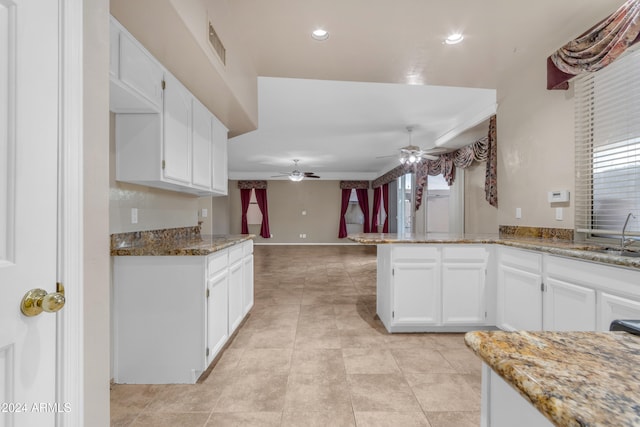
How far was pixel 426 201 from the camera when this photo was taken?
21.9ft

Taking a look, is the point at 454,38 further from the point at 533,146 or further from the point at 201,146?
the point at 201,146

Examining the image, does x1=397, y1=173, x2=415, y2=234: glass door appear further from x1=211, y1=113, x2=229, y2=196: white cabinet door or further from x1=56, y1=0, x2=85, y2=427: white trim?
x1=56, y1=0, x2=85, y2=427: white trim

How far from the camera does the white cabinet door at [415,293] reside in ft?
9.04

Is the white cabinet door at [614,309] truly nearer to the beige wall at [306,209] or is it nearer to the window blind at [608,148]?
the window blind at [608,148]

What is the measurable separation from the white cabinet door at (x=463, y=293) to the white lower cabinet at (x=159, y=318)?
2078mm

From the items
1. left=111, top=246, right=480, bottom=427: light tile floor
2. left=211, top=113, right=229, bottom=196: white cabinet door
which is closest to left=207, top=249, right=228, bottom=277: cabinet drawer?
left=111, top=246, right=480, bottom=427: light tile floor

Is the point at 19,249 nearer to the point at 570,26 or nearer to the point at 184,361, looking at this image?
the point at 184,361

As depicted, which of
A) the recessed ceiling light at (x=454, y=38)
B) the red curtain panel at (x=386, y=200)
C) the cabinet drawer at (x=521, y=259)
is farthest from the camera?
the red curtain panel at (x=386, y=200)

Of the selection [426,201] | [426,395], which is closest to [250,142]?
[426,201]

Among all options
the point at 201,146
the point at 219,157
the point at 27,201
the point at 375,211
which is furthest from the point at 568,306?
the point at 375,211

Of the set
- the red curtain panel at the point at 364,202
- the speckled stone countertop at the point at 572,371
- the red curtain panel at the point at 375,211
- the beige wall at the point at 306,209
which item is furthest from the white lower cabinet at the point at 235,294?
the red curtain panel at the point at 364,202

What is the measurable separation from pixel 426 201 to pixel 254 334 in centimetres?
508

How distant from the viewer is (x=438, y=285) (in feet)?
9.05

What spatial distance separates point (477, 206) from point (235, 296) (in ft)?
14.5
